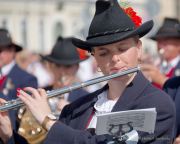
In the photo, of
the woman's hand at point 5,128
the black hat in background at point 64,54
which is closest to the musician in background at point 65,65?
the black hat in background at point 64,54

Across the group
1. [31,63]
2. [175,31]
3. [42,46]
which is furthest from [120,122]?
[42,46]

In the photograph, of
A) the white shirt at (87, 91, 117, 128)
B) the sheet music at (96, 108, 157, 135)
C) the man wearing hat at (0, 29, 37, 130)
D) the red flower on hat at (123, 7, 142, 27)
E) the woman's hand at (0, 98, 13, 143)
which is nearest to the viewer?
the sheet music at (96, 108, 157, 135)

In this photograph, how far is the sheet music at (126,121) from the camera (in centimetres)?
425

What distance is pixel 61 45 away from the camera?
9.45 metres

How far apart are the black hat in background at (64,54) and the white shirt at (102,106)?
3925 mm

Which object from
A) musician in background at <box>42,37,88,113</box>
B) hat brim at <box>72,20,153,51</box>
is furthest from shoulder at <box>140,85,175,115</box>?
musician in background at <box>42,37,88,113</box>

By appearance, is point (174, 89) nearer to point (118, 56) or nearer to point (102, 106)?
point (102, 106)

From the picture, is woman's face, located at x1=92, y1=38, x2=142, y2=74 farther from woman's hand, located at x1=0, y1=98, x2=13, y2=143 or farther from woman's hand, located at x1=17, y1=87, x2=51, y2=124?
woman's hand, located at x1=0, y1=98, x2=13, y2=143

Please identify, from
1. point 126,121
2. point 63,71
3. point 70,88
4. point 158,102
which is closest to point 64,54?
point 63,71

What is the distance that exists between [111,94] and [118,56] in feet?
1.12

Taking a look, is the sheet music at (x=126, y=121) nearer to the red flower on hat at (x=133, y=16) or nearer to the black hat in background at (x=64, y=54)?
the red flower on hat at (x=133, y=16)

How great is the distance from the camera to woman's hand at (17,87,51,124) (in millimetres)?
4434

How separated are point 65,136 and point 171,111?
2.19ft

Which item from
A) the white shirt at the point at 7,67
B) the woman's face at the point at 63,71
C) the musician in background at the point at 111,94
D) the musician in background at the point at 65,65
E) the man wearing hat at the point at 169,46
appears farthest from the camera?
the white shirt at the point at 7,67
